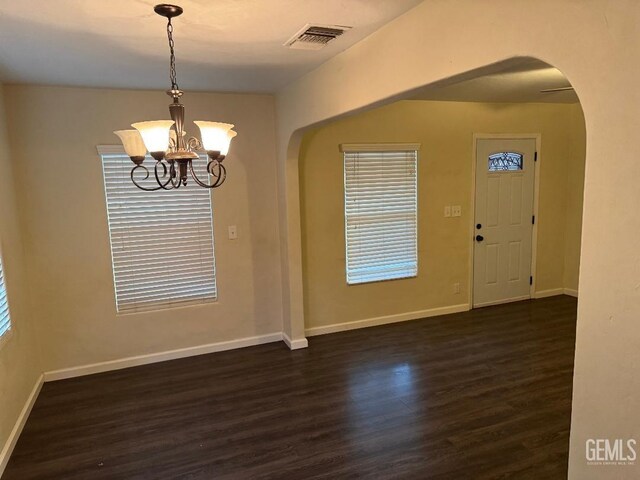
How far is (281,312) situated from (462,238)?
7.83ft

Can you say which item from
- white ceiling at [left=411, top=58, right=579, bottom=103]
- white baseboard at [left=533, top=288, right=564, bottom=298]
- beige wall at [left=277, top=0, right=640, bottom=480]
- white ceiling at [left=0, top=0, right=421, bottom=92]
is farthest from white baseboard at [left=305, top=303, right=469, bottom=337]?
beige wall at [left=277, top=0, right=640, bottom=480]

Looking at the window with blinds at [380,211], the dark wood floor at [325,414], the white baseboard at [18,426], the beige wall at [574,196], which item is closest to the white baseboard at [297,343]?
the dark wood floor at [325,414]

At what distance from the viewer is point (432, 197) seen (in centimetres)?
503

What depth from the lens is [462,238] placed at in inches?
207

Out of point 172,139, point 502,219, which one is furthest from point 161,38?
point 502,219

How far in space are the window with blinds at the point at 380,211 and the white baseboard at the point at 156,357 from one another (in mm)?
1213

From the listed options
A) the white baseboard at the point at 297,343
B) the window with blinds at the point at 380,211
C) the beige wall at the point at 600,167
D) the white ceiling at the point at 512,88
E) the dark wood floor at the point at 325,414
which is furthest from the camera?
the window with blinds at the point at 380,211

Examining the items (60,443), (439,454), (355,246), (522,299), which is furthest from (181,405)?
(522,299)

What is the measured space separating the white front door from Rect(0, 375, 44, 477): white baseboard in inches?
186

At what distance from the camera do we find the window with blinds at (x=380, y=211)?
471 centimetres

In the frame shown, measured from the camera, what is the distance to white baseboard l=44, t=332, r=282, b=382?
3.89 m

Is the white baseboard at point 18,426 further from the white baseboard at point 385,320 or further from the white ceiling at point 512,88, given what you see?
the white ceiling at point 512,88

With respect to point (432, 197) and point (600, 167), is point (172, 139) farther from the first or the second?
point (432, 197)
